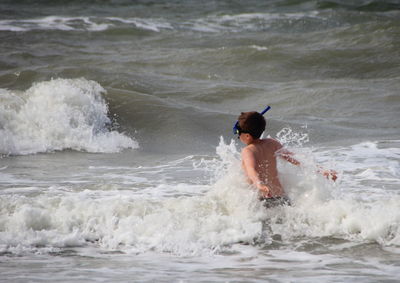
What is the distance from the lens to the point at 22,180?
8508 mm

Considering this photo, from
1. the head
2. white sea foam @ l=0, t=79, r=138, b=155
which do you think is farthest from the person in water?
white sea foam @ l=0, t=79, r=138, b=155

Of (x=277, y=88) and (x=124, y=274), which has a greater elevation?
(x=277, y=88)

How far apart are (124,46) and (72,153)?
11058 mm

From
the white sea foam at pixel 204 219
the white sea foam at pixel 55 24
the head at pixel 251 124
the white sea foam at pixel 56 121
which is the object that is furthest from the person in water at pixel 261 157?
the white sea foam at pixel 55 24

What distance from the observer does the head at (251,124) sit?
21.1 ft

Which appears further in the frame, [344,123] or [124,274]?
[344,123]

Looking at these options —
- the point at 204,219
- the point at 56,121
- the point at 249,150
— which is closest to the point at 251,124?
the point at 249,150

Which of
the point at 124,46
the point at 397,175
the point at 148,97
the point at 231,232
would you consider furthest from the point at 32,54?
the point at 231,232

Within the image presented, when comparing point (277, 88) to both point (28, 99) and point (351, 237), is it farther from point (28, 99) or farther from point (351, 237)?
point (351, 237)

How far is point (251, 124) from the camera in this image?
6461mm

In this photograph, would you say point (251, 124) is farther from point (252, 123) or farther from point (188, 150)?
point (188, 150)

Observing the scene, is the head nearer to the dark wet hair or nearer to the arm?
the dark wet hair

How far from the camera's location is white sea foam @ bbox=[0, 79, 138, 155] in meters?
11.0

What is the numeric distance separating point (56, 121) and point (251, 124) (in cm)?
591
